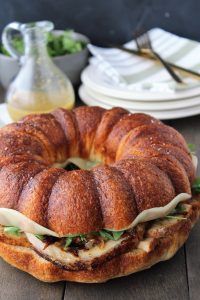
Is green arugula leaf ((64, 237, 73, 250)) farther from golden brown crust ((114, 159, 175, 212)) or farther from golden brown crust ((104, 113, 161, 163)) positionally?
golden brown crust ((104, 113, 161, 163))

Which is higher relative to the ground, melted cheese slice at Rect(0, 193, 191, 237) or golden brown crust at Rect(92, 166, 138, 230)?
golden brown crust at Rect(92, 166, 138, 230)

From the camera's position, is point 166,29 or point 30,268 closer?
point 30,268

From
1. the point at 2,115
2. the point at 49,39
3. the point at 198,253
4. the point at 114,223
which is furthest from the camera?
the point at 49,39

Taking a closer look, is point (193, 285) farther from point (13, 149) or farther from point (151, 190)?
point (13, 149)

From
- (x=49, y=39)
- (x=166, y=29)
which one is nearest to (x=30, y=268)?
(x=49, y=39)

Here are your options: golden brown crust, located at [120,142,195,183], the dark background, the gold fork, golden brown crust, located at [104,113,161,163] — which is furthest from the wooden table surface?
the dark background

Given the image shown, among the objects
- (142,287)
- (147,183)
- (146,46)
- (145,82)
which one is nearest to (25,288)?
(142,287)

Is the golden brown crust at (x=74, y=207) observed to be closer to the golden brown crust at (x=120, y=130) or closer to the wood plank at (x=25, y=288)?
the wood plank at (x=25, y=288)

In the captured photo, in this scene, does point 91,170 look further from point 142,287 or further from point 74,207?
point 142,287
